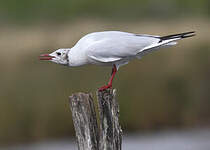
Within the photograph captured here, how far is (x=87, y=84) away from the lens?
916 centimetres

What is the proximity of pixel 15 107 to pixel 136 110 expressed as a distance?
171 cm

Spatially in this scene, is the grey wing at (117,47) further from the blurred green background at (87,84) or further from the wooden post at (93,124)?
the blurred green background at (87,84)

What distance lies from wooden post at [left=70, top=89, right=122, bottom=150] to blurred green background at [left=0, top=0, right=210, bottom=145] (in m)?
4.02

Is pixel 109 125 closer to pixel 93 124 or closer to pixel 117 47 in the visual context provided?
pixel 93 124

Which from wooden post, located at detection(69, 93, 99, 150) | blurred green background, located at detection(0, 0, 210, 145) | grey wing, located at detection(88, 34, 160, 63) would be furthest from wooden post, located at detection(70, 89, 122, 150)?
blurred green background, located at detection(0, 0, 210, 145)

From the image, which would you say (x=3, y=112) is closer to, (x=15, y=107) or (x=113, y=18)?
(x=15, y=107)

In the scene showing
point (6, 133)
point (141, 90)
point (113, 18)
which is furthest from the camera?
point (113, 18)

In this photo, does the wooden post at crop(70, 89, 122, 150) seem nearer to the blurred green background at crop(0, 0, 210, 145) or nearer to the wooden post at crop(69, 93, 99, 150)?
the wooden post at crop(69, 93, 99, 150)

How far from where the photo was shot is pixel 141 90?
948cm

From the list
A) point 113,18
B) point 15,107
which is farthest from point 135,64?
point 113,18

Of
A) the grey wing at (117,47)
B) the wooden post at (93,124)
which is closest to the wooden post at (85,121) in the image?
the wooden post at (93,124)

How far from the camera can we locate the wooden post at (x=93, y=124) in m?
4.85

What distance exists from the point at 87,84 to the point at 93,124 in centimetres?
429

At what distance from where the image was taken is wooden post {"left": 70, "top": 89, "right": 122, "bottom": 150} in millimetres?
4848
